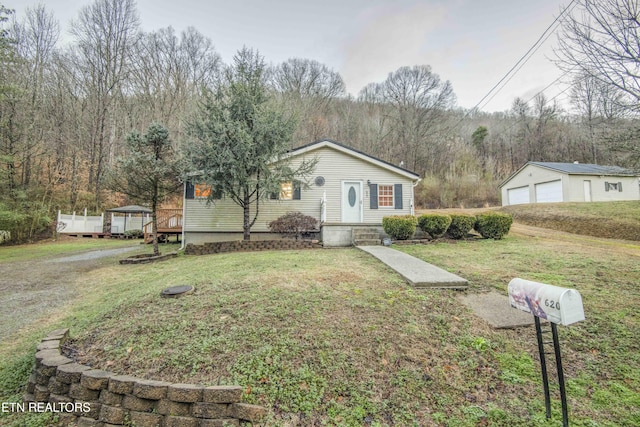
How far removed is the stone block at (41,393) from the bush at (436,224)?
9731 mm

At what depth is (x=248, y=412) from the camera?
2.30 m

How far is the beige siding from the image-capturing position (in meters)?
11.1

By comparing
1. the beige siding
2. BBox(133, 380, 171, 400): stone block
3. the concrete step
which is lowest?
BBox(133, 380, 171, 400): stone block

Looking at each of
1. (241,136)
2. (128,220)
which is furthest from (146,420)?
(128,220)

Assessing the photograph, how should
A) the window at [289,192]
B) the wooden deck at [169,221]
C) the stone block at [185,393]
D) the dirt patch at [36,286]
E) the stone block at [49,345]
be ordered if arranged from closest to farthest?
the stone block at [185,393]
the stone block at [49,345]
the dirt patch at [36,286]
the window at [289,192]
the wooden deck at [169,221]

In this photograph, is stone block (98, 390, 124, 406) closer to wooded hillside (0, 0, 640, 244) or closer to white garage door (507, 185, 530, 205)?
wooded hillside (0, 0, 640, 244)

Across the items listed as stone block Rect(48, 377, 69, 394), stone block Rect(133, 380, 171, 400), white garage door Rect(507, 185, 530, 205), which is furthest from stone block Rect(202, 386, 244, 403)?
white garage door Rect(507, 185, 530, 205)

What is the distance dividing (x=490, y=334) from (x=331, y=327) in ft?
6.17

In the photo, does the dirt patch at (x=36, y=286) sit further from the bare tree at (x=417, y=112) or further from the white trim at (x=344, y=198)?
the bare tree at (x=417, y=112)

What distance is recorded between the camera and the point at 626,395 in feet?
7.37

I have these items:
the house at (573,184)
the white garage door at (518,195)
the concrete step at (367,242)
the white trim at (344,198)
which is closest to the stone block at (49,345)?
the concrete step at (367,242)

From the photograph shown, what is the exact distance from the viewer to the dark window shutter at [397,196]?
11930mm

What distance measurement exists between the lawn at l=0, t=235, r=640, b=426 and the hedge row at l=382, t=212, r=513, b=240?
4.53 meters

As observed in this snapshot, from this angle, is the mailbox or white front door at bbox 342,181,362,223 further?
white front door at bbox 342,181,362,223
